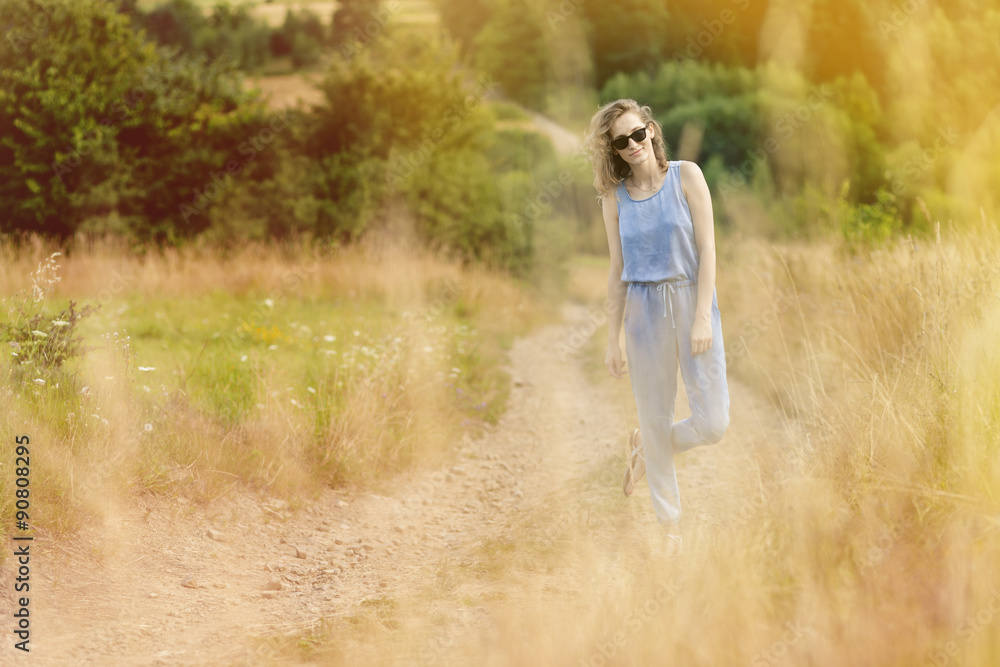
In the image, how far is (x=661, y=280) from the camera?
359cm

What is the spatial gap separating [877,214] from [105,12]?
497 inches

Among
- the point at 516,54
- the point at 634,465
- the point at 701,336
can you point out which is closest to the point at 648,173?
the point at 701,336

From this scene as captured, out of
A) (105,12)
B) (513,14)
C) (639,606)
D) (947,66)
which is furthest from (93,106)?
(513,14)

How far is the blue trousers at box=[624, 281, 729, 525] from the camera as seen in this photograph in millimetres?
3570

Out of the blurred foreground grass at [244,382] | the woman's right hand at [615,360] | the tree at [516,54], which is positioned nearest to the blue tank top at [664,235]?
the woman's right hand at [615,360]

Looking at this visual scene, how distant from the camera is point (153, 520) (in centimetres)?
418

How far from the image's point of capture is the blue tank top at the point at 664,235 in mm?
3553

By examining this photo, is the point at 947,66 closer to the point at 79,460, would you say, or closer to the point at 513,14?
the point at 79,460

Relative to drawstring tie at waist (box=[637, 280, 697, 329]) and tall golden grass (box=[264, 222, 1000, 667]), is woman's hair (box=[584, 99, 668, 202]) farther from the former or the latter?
tall golden grass (box=[264, 222, 1000, 667])

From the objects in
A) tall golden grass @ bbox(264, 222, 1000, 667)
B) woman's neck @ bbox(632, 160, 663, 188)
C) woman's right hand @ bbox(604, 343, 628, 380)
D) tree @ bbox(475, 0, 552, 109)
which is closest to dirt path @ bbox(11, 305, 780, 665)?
tall golden grass @ bbox(264, 222, 1000, 667)

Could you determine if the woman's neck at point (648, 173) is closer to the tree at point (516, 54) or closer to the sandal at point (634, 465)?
the sandal at point (634, 465)

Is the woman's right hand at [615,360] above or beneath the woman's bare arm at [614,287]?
beneath

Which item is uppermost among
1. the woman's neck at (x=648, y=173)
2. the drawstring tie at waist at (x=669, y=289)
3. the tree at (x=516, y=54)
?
the tree at (x=516, y=54)

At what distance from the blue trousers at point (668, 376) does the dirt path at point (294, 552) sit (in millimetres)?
647
